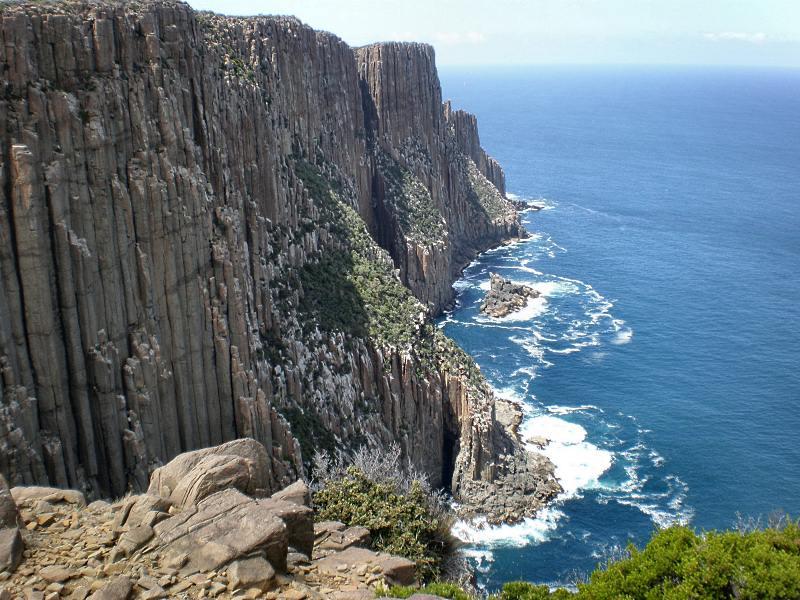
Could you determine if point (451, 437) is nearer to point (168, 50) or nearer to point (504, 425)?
point (504, 425)

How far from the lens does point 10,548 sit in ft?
92.3

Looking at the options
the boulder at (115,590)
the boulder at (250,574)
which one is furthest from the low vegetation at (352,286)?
the boulder at (115,590)

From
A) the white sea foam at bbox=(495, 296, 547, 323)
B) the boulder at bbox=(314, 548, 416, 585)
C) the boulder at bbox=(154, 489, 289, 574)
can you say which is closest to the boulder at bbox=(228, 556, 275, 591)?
the boulder at bbox=(154, 489, 289, 574)

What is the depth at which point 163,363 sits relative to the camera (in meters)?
52.3

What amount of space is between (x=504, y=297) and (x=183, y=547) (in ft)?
350

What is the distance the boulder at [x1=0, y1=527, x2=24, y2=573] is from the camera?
27.7 m

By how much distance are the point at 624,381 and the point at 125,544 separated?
86.9 metres

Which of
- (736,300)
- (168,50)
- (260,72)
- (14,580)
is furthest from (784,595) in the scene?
(736,300)

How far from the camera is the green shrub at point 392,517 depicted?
158 ft

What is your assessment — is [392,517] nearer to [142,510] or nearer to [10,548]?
[142,510]

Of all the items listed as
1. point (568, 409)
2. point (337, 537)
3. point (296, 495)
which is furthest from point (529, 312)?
point (296, 495)

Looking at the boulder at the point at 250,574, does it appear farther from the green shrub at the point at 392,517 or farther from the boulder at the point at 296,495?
the green shrub at the point at 392,517

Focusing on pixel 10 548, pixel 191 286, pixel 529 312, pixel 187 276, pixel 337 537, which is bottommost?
pixel 529 312

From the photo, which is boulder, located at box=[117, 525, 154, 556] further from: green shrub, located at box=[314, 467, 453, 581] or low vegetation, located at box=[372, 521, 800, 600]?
green shrub, located at box=[314, 467, 453, 581]
